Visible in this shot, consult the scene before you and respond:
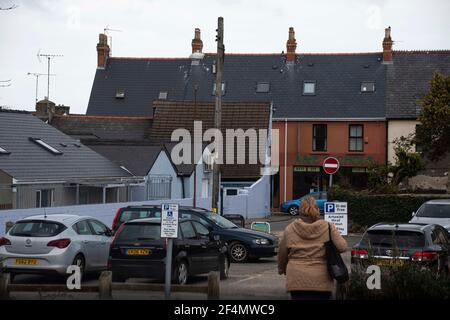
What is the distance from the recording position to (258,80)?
184 feet

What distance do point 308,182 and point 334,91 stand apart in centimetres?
644

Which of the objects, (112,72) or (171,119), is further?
(112,72)

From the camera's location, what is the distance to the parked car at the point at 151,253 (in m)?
16.4

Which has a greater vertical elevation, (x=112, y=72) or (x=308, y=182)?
(x=112, y=72)

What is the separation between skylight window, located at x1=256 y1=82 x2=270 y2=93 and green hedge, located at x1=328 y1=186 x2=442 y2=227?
22848mm

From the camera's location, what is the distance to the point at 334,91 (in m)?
53.8

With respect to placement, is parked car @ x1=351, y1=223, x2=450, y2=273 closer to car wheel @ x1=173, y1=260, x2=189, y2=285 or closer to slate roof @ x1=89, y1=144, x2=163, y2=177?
car wheel @ x1=173, y1=260, x2=189, y2=285

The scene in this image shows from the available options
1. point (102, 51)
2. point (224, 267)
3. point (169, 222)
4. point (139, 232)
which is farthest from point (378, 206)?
point (102, 51)

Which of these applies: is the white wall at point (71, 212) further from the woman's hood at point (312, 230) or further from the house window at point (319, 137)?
the house window at point (319, 137)

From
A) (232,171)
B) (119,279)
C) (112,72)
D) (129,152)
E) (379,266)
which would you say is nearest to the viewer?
(379,266)

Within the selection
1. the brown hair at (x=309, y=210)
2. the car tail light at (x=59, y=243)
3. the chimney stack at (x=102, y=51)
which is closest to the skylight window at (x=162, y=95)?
the chimney stack at (x=102, y=51)

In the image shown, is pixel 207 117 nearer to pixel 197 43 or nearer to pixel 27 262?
pixel 197 43

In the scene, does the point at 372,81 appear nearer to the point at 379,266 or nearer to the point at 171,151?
the point at 171,151
